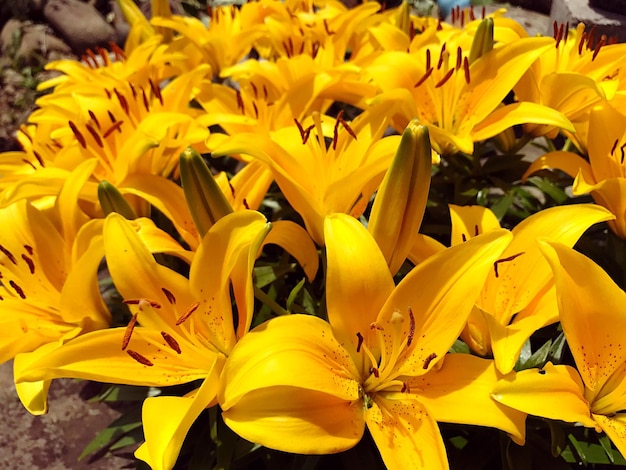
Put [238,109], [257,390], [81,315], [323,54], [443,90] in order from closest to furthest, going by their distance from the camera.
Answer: [257,390], [81,315], [443,90], [238,109], [323,54]

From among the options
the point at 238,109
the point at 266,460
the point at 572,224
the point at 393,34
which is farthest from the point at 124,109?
the point at 572,224

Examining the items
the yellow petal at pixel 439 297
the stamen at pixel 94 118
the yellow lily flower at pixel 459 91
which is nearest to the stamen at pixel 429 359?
the yellow petal at pixel 439 297

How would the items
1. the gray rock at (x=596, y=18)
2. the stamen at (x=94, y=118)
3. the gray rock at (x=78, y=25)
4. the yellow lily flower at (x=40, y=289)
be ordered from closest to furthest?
the yellow lily flower at (x=40, y=289) → the stamen at (x=94, y=118) → the gray rock at (x=596, y=18) → the gray rock at (x=78, y=25)

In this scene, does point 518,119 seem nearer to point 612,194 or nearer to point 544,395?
point 612,194

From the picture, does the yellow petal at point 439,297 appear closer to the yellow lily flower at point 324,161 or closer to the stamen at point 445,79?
the yellow lily flower at point 324,161

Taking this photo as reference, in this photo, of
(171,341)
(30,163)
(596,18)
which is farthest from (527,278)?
(596,18)

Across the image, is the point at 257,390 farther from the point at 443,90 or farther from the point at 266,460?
the point at 443,90

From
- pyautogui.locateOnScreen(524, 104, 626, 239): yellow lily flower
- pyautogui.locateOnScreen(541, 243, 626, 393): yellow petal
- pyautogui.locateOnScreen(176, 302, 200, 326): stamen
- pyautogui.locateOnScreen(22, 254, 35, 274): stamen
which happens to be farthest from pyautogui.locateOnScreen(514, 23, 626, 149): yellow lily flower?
pyautogui.locateOnScreen(22, 254, 35, 274): stamen
